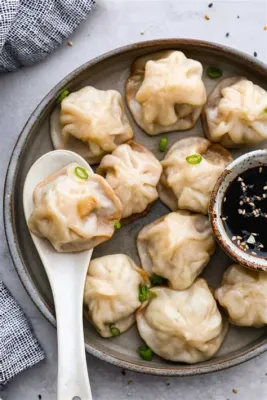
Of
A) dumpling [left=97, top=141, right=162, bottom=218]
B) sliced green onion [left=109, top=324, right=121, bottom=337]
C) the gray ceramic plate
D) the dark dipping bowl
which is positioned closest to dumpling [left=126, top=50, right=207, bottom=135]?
the gray ceramic plate

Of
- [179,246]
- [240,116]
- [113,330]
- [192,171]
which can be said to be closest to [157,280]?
[179,246]

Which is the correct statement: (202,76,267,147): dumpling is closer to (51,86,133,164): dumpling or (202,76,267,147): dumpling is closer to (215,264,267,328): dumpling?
(51,86,133,164): dumpling

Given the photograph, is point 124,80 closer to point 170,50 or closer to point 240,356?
point 170,50

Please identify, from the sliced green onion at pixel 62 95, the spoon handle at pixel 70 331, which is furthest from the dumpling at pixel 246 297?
the sliced green onion at pixel 62 95

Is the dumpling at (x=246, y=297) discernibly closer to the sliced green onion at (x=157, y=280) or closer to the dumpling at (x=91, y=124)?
the sliced green onion at (x=157, y=280)

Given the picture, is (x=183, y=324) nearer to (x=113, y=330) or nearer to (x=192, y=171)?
(x=113, y=330)

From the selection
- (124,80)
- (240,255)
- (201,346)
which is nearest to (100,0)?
(124,80)

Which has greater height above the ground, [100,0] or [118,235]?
[100,0]
